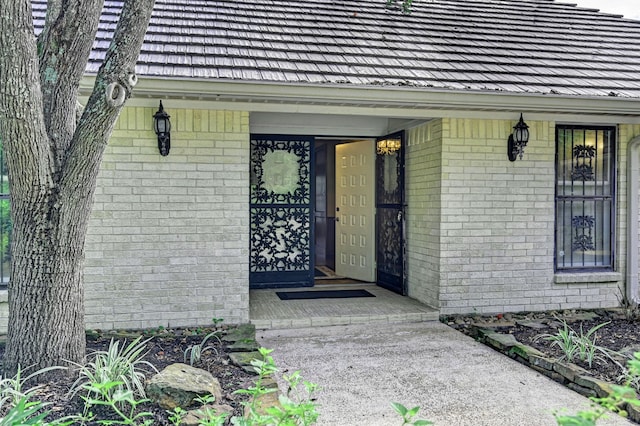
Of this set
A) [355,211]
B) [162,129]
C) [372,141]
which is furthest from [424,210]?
[162,129]

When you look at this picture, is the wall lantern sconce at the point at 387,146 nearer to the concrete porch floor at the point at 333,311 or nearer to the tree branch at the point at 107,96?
the concrete porch floor at the point at 333,311

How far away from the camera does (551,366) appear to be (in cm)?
420

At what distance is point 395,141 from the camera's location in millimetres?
7164

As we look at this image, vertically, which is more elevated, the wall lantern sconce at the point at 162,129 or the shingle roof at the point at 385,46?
the shingle roof at the point at 385,46

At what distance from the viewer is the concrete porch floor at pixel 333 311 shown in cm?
568

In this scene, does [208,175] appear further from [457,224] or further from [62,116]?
[457,224]

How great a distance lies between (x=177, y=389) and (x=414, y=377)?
190cm

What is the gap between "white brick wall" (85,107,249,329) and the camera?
17.6 feet

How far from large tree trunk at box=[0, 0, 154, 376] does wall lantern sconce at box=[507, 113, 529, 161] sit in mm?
4294

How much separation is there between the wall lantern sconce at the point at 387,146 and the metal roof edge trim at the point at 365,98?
1.21 meters

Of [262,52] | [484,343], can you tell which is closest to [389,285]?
[484,343]

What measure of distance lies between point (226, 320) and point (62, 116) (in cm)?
281

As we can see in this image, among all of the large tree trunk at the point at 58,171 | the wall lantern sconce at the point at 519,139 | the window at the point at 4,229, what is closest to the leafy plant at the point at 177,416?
the large tree trunk at the point at 58,171

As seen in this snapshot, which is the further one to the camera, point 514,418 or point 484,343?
point 484,343
